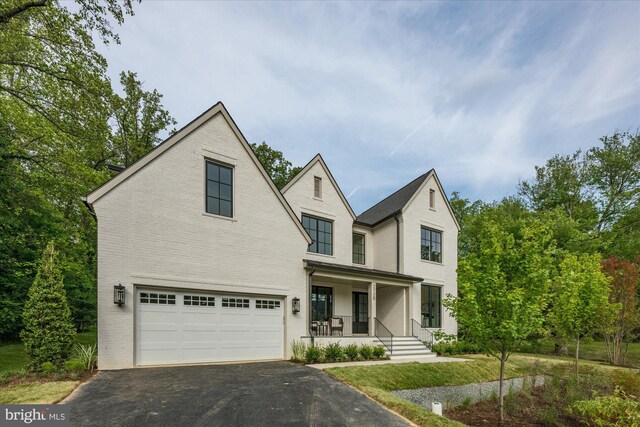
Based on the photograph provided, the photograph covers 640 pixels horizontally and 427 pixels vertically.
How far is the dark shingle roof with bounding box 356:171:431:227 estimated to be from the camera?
19.1 meters

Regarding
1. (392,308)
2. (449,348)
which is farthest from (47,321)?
(449,348)

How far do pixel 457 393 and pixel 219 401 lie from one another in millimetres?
7671

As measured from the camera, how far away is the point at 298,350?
12344mm

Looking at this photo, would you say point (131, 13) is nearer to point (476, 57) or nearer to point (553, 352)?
point (476, 57)

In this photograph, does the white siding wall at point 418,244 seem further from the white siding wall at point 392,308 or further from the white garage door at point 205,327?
the white garage door at point 205,327

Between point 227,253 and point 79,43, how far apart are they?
36.0 ft

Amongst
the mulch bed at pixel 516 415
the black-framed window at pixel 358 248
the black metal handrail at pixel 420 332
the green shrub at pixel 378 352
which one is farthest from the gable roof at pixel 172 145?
the mulch bed at pixel 516 415

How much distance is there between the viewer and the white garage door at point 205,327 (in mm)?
10195

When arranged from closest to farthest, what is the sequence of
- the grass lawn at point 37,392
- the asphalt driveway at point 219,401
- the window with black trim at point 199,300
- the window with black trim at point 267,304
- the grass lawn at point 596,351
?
the asphalt driveway at point 219,401
the grass lawn at point 37,392
the window with black trim at point 199,300
the window with black trim at point 267,304
the grass lawn at point 596,351

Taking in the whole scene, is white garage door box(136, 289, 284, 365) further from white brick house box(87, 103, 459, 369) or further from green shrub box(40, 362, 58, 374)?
green shrub box(40, 362, 58, 374)

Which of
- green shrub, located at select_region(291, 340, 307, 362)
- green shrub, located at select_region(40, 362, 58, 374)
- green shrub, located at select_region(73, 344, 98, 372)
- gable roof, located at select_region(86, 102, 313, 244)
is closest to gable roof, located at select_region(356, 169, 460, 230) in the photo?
gable roof, located at select_region(86, 102, 313, 244)

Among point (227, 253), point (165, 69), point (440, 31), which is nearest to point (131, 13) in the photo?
point (165, 69)

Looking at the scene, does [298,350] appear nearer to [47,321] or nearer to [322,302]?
[322,302]

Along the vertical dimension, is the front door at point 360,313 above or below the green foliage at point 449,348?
above
